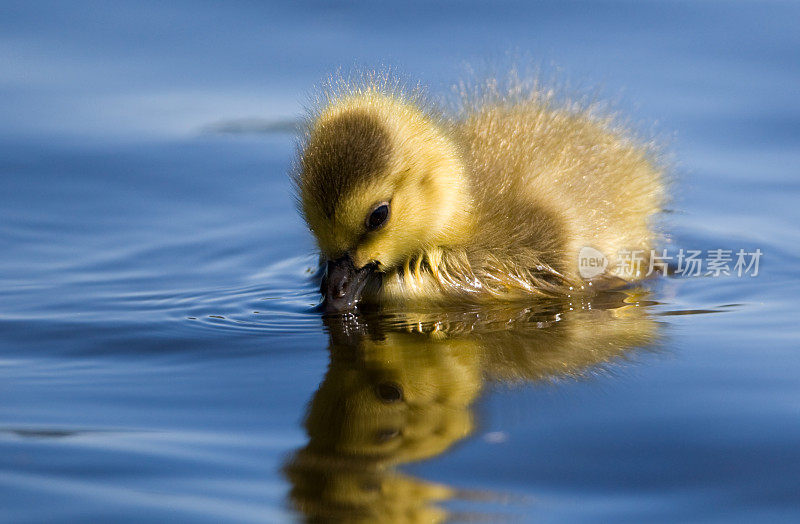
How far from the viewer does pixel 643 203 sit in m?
5.44

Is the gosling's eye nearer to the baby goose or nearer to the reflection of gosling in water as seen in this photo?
the baby goose

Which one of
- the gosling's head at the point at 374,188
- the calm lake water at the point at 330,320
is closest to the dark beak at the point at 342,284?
the gosling's head at the point at 374,188

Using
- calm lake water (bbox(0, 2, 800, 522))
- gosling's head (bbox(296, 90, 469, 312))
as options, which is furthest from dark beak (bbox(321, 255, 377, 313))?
calm lake water (bbox(0, 2, 800, 522))

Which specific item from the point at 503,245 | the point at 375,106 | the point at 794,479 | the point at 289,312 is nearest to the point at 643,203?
the point at 503,245

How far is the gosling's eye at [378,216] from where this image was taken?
14.8ft

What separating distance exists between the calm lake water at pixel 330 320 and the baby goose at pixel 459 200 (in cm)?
24

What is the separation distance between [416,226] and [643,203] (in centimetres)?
121

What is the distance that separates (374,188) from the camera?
4.46 m

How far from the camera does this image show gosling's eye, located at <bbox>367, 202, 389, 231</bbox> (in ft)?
14.8

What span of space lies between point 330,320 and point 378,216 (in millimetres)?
462

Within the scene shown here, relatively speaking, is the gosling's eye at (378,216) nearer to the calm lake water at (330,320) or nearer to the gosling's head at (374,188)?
the gosling's head at (374,188)

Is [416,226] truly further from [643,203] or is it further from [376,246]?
[643,203]

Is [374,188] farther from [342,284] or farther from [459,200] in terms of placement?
[459,200]

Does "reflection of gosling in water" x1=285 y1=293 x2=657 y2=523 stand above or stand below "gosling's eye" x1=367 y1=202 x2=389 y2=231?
below
